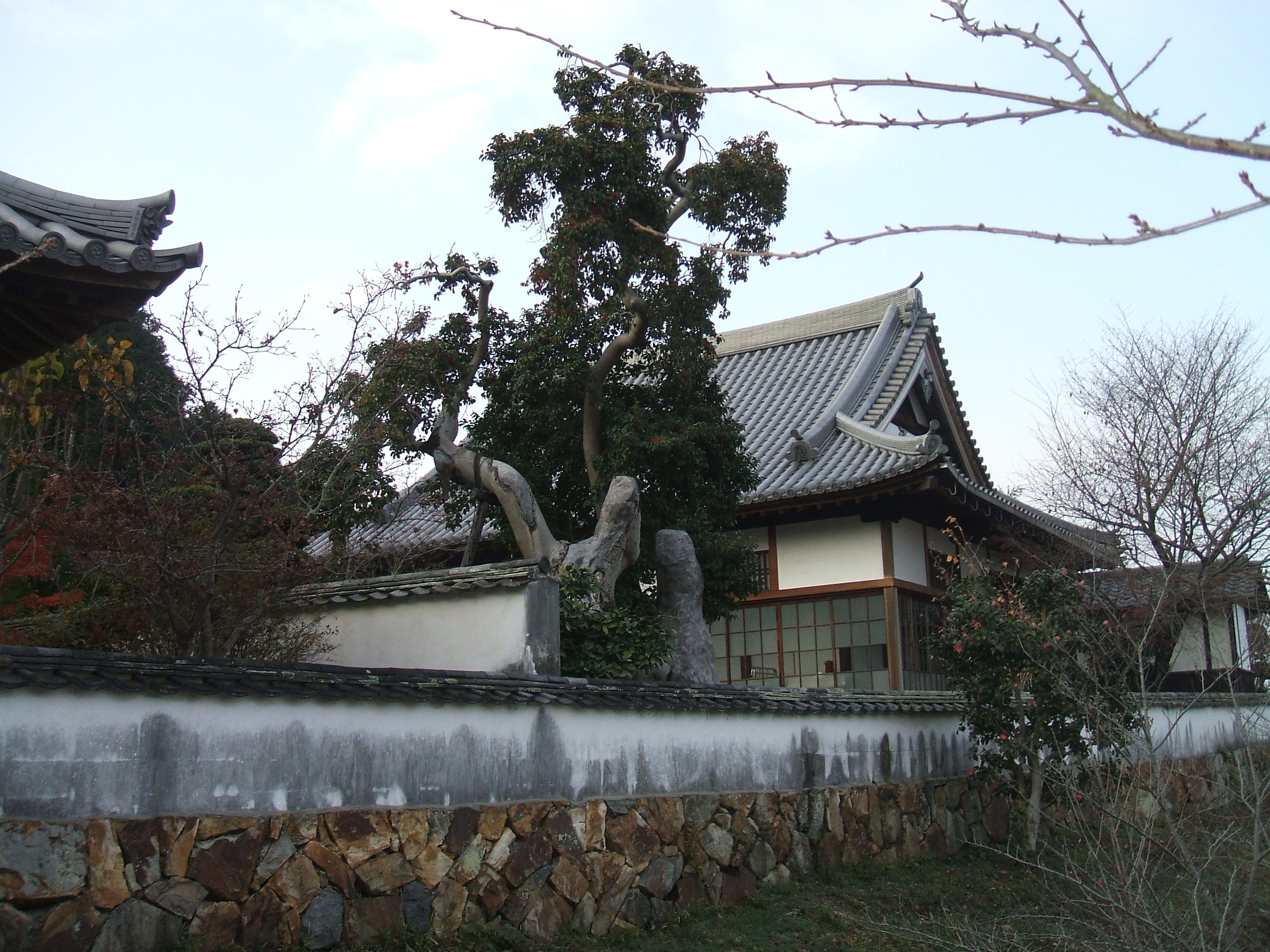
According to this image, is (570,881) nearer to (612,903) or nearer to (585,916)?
(585,916)

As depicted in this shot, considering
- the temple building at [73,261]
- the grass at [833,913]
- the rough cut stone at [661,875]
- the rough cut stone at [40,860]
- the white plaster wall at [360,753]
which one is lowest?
the grass at [833,913]

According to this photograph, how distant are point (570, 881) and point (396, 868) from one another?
58.9 inches

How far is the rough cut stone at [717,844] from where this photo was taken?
912cm

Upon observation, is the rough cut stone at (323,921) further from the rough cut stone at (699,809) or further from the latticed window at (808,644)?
the latticed window at (808,644)

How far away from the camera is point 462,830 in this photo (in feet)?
23.7

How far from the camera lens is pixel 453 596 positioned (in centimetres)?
945

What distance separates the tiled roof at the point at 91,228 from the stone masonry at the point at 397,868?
2.66m

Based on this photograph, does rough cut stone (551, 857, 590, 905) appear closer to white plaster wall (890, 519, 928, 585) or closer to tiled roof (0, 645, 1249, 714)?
tiled roof (0, 645, 1249, 714)

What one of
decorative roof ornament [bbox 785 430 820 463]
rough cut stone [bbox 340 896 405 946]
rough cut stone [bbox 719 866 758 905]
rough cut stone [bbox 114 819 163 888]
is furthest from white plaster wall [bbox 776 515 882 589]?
rough cut stone [bbox 114 819 163 888]

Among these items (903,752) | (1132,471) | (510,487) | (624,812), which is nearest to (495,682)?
(624,812)

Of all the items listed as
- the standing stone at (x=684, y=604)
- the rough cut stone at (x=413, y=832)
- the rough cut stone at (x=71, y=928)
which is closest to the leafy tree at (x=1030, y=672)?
the standing stone at (x=684, y=604)

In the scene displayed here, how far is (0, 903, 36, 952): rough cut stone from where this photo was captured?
5.04 meters

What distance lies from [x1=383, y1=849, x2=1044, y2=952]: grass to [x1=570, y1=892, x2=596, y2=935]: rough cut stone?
0.23ft

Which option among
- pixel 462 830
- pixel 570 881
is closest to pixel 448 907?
pixel 462 830
